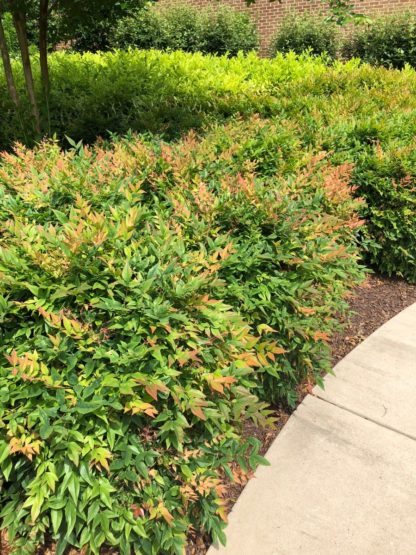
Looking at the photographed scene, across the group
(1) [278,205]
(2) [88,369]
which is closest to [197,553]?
(2) [88,369]

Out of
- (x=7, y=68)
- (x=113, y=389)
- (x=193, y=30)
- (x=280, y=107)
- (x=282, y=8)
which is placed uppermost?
(x=282, y=8)

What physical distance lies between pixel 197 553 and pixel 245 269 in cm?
123

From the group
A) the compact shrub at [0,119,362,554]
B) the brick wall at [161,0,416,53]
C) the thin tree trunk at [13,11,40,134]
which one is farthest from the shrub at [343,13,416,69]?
the compact shrub at [0,119,362,554]

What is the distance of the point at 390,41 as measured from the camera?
11.1 metres

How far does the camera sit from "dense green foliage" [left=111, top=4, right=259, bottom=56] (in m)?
13.5

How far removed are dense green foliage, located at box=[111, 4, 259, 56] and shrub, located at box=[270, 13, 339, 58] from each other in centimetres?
125

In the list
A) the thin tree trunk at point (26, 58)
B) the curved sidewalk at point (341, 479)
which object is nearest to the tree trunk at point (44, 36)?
the thin tree trunk at point (26, 58)

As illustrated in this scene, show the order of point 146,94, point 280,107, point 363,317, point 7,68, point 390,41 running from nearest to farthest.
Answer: point 363,317 < point 7,68 < point 280,107 < point 146,94 < point 390,41

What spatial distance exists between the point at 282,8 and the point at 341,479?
45.7 feet

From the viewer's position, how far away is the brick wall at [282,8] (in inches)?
464

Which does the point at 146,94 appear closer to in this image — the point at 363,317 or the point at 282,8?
the point at 363,317

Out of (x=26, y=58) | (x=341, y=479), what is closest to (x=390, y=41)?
(x=26, y=58)

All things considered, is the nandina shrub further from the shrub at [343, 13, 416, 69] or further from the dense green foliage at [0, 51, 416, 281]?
the shrub at [343, 13, 416, 69]

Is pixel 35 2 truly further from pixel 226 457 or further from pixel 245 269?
pixel 226 457
